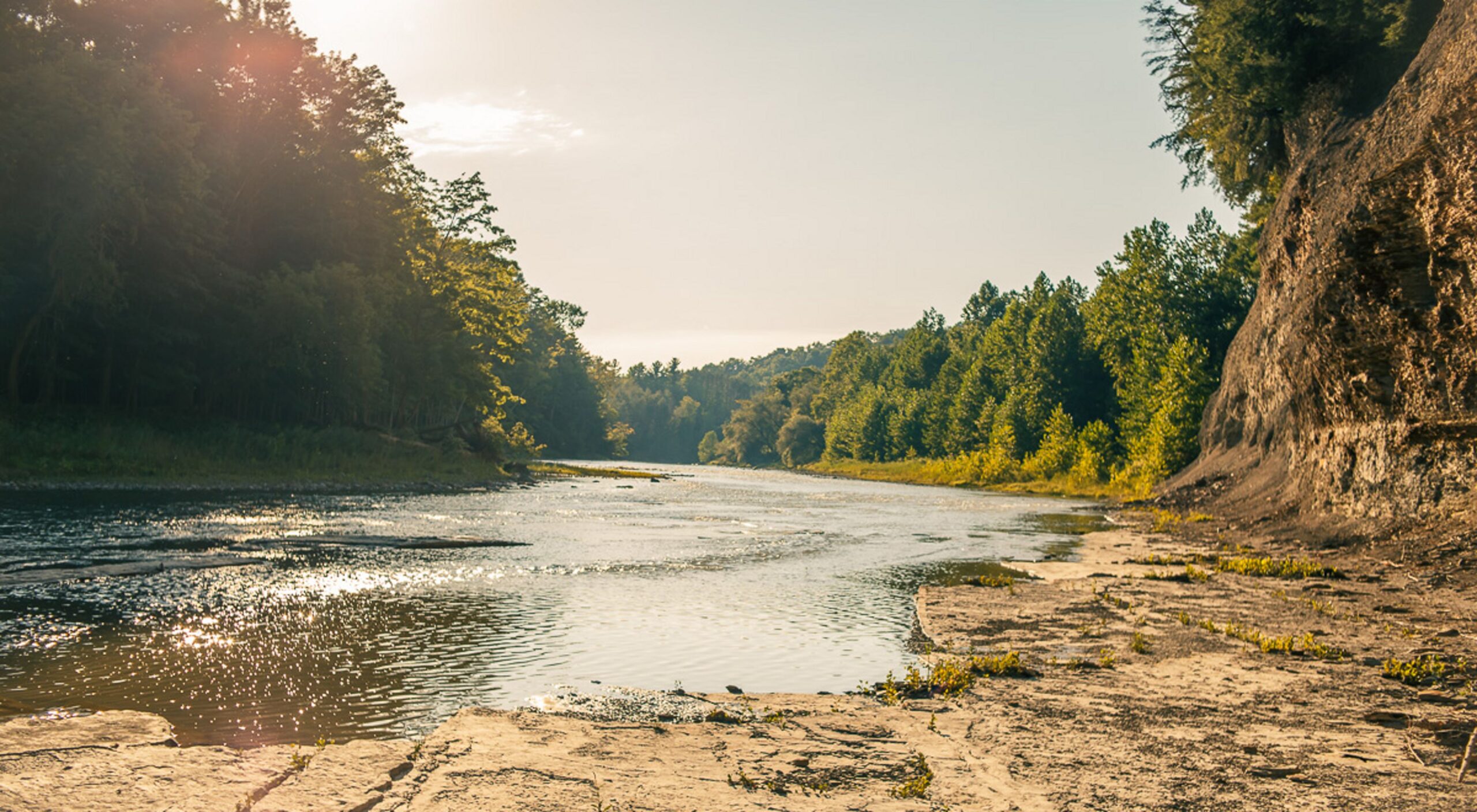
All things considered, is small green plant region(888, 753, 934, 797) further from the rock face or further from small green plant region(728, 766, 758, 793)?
the rock face

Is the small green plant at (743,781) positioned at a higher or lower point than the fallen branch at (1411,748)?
lower

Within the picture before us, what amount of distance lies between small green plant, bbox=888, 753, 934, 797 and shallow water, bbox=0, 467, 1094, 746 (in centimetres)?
303

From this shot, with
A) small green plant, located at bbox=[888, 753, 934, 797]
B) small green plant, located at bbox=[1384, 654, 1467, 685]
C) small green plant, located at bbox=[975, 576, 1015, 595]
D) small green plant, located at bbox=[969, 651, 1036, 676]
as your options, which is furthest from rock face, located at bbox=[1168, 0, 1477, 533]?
small green plant, located at bbox=[888, 753, 934, 797]

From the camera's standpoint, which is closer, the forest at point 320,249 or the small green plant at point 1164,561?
the small green plant at point 1164,561

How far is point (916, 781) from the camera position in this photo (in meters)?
6.91

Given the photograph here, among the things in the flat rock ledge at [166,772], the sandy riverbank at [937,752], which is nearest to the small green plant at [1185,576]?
the sandy riverbank at [937,752]

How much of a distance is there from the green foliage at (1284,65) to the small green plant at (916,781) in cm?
3089

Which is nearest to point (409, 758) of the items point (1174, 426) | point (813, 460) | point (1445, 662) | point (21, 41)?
point (1445, 662)

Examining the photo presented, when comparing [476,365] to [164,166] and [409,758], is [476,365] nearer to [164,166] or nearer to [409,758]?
[164,166]

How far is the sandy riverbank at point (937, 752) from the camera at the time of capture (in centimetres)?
643

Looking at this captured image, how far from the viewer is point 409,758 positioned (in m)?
7.10

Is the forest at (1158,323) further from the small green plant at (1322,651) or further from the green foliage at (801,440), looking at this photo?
the green foliage at (801,440)

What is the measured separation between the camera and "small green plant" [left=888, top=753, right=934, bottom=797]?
6695mm

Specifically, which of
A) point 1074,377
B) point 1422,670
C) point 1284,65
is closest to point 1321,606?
point 1422,670
